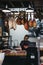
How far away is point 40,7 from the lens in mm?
4414

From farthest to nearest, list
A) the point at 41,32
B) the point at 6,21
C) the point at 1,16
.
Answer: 1. the point at 41,32
2. the point at 1,16
3. the point at 6,21

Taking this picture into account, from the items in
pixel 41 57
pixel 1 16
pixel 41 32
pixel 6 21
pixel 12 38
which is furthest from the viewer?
pixel 12 38

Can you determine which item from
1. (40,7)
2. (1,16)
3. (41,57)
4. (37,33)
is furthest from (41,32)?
(41,57)

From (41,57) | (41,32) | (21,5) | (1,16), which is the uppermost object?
(21,5)

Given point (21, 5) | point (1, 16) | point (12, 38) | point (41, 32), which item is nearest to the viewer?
point (1, 16)

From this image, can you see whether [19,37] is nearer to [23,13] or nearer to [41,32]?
[41,32]

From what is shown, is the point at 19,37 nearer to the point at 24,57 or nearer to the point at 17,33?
the point at 17,33

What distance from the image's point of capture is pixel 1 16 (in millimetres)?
4383

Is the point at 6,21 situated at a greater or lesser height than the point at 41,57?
greater

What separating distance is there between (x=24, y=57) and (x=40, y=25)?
224 centimetres

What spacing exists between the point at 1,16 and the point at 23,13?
0.54m

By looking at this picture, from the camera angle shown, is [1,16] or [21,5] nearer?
[1,16]

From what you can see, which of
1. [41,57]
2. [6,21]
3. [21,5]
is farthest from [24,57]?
[21,5]

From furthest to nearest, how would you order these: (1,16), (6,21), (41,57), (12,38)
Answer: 1. (12,38)
2. (1,16)
3. (6,21)
4. (41,57)
